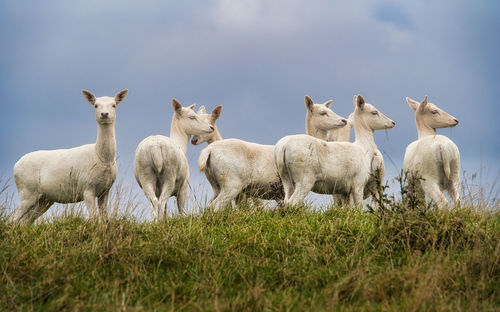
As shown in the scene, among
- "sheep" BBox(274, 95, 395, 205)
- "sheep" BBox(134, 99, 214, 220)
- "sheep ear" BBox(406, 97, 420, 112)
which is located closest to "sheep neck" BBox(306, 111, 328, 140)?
"sheep" BBox(274, 95, 395, 205)

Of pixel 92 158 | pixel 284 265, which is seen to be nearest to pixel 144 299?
pixel 284 265

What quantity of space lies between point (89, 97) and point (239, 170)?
8.98ft

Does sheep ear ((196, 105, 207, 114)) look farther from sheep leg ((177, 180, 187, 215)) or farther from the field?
the field

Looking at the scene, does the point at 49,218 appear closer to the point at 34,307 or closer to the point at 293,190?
the point at 34,307

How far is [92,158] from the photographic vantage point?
30.6ft

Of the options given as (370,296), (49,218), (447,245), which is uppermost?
(49,218)

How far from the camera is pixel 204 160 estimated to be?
9930 mm

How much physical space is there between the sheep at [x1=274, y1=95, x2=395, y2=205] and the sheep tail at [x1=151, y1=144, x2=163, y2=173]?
72.8 inches

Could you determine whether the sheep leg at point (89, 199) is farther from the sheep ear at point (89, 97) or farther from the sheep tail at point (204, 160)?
the sheep tail at point (204, 160)

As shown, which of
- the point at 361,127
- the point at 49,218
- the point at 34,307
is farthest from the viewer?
the point at 361,127

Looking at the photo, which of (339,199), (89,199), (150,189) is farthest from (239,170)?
(89,199)

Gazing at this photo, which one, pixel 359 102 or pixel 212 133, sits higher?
pixel 359 102

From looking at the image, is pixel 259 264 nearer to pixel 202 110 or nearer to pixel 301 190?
pixel 301 190

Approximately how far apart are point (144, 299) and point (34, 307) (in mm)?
996
